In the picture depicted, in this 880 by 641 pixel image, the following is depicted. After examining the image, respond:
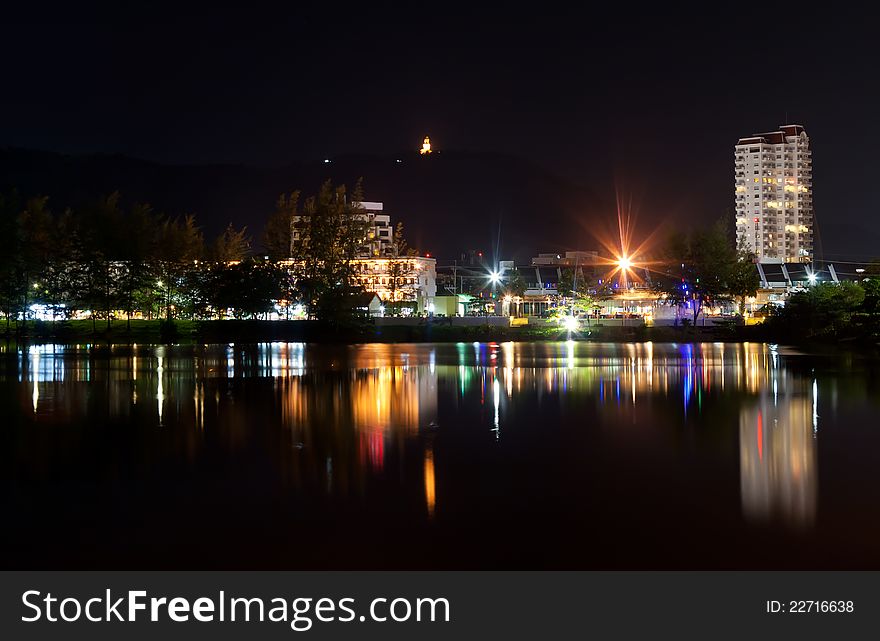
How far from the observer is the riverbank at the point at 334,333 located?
58.3 m

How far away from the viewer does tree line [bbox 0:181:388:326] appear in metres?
63.2

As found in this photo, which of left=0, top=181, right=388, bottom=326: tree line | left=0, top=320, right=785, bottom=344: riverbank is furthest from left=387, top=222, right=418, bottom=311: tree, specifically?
left=0, top=320, right=785, bottom=344: riverbank

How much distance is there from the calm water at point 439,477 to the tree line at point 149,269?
144 feet

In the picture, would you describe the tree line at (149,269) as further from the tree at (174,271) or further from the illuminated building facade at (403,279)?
the illuminated building facade at (403,279)

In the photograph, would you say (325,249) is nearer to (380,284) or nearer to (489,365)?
(380,284)

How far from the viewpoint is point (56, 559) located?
7.50 meters

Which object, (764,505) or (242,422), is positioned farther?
(242,422)

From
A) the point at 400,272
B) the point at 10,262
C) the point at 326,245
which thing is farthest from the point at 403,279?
the point at 10,262

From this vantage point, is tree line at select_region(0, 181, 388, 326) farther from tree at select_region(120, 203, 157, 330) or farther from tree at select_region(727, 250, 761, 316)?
tree at select_region(727, 250, 761, 316)

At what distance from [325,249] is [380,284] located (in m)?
23.4

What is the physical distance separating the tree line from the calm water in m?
43.9

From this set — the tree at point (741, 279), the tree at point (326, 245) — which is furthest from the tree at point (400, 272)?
the tree at point (741, 279)

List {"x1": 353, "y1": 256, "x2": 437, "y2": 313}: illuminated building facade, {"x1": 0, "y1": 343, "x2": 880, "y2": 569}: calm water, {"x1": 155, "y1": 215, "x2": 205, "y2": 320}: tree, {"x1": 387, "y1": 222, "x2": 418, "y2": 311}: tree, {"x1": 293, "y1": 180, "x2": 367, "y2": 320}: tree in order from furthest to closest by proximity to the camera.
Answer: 1. {"x1": 353, "y1": 256, "x2": 437, "y2": 313}: illuminated building facade
2. {"x1": 387, "y1": 222, "x2": 418, "y2": 311}: tree
3. {"x1": 155, "y1": 215, "x2": 205, "y2": 320}: tree
4. {"x1": 293, "y1": 180, "x2": 367, "y2": 320}: tree
5. {"x1": 0, "y1": 343, "x2": 880, "y2": 569}: calm water
